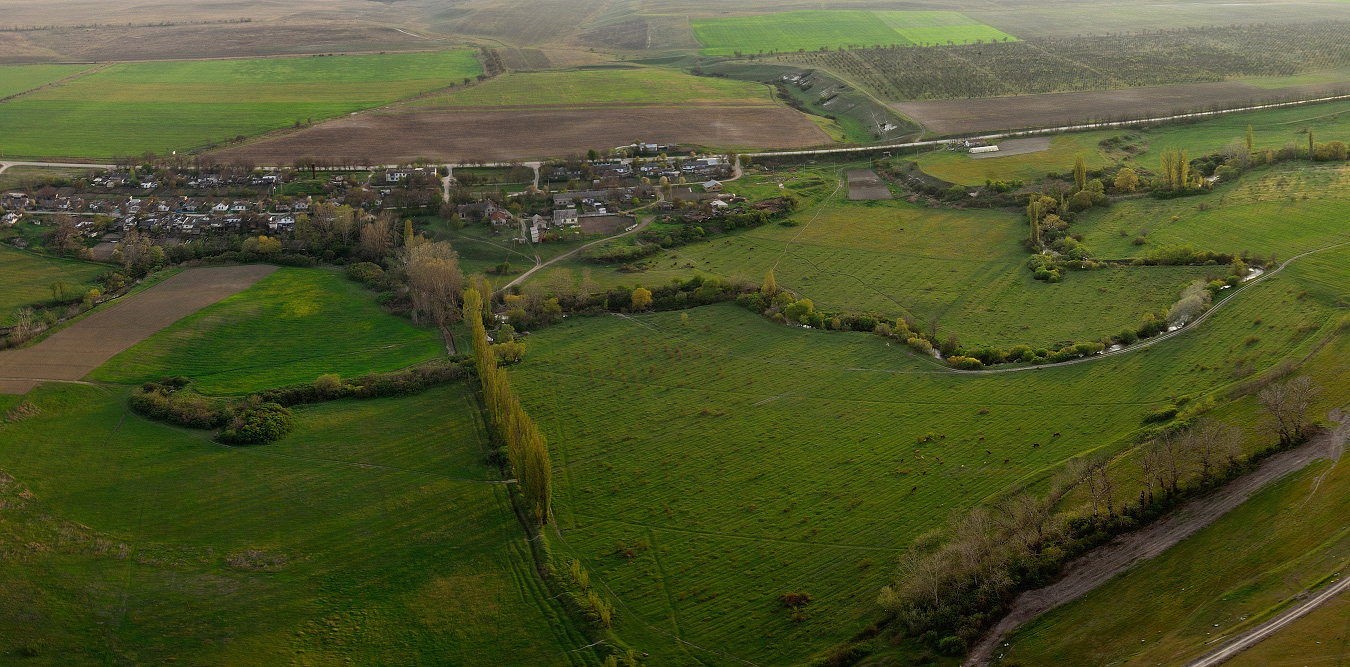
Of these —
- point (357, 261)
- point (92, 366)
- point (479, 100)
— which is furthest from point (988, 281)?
point (479, 100)

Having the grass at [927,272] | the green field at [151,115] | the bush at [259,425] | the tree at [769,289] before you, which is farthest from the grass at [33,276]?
the tree at [769,289]

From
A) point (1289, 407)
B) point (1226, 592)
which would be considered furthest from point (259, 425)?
point (1289, 407)

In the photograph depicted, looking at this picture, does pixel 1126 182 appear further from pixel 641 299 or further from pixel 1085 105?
pixel 641 299

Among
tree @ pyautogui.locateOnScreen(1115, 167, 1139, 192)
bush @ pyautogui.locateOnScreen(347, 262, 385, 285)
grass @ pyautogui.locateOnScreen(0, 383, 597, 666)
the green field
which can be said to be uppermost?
the green field

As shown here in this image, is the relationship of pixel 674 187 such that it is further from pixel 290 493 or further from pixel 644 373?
pixel 290 493

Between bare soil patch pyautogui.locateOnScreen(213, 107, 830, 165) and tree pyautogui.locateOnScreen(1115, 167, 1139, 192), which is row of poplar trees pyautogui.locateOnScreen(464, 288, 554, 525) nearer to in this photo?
bare soil patch pyautogui.locateOnScreen(213, 107, 830, 165)

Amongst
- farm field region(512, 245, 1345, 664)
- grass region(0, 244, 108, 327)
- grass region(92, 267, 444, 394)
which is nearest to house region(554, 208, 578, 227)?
grass region(92, 267, 444, 394)

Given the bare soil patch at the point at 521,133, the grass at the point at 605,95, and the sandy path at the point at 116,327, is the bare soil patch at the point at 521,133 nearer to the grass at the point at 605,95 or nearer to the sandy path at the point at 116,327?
the grass at the point at 605,95
